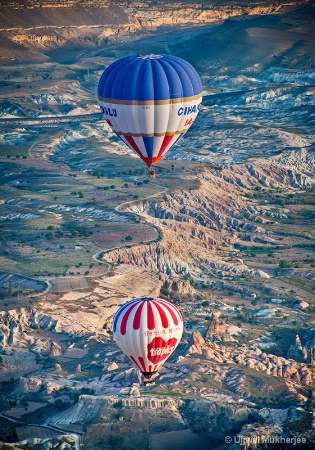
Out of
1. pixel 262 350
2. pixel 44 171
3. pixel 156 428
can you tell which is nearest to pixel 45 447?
pixel 156 428

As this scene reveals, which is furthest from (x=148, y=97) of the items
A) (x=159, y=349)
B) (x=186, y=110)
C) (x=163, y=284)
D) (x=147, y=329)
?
(x=163, y=284)

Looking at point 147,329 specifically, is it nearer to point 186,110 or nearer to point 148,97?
point 148,97

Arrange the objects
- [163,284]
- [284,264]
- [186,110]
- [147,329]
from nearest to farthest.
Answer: [147,329], [186,110], [163,284], [284,264]

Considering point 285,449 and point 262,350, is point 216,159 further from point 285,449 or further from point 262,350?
point 285,449

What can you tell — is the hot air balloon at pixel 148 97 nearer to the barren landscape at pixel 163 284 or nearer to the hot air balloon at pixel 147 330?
the hot air balloon at pixel 147 330

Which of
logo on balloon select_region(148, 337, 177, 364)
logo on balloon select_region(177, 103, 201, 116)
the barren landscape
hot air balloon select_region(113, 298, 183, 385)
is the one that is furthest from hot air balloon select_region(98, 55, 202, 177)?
logo on balloon select_region(148, 337, 177, 364)

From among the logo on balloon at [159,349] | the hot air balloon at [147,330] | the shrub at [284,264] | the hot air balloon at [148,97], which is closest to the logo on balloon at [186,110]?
the hot air balloon at [148,97]

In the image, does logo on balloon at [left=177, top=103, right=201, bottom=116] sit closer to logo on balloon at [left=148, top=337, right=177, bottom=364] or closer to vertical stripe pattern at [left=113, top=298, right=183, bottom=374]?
vertical stripe pattern at [left=113, top=298, right=183, bottom=374]
